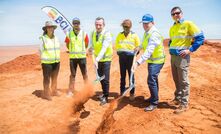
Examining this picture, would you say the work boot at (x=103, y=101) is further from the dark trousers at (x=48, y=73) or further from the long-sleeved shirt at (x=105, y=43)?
the dark trousers at (x=48, y=73)

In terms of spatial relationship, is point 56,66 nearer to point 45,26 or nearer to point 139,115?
point 45,26

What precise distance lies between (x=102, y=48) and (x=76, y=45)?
115cm

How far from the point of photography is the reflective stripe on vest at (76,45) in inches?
293

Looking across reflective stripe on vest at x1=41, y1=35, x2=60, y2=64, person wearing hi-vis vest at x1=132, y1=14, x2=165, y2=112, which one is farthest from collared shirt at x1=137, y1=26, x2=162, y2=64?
reflective stripe on vest at x1=41, y1=35, x2=60, y2=64

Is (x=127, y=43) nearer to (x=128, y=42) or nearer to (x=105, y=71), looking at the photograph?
(x=128, y=42)

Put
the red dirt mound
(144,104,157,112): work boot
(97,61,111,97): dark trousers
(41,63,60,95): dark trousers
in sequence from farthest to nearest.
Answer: the red dirt mound
(41,63,60,95): dark trousers
(97,61,111,97): dark trousers
(144,104,157,112): work boot

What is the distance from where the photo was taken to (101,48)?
6773mm

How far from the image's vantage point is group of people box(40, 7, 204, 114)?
5.81m

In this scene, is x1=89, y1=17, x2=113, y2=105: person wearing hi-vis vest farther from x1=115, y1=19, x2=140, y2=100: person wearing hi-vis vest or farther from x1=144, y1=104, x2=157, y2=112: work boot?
x1=144, y1=104, x2=157, y2=112: work boot

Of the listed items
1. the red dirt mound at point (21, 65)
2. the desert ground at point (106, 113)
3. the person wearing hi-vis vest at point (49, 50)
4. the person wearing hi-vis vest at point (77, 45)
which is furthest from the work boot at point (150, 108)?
the red dirt mound at point (21, 65)

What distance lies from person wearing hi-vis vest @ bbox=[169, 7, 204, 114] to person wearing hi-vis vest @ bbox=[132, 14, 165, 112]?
30 centimetres

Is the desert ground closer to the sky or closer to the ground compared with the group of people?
closer to the ground

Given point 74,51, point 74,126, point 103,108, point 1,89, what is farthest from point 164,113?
point 1,89

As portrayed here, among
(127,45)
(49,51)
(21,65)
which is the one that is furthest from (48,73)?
(21,65)
